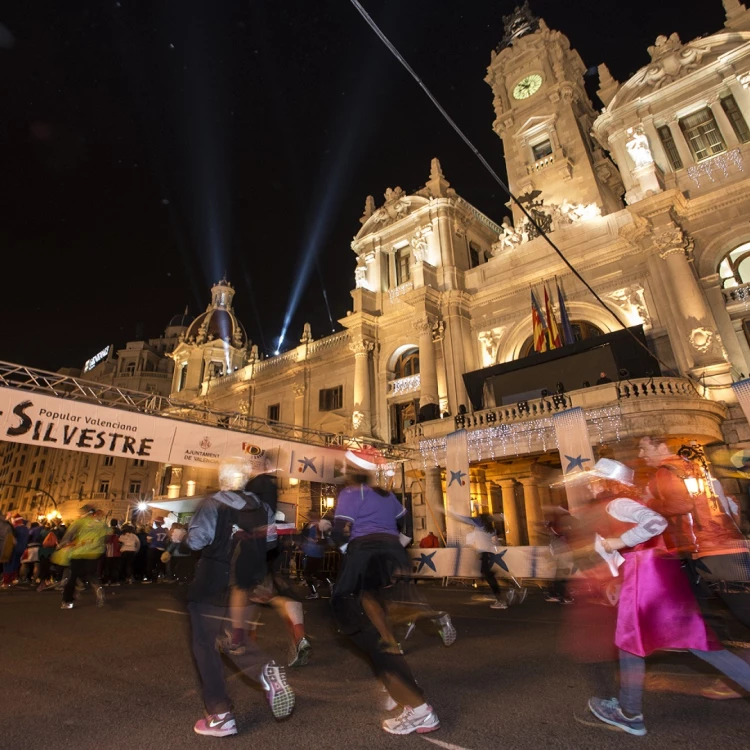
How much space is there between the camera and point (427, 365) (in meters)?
23.7

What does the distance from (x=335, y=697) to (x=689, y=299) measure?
18696 millimetres

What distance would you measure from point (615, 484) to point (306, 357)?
1137 inches

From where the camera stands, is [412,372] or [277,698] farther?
[412,372]

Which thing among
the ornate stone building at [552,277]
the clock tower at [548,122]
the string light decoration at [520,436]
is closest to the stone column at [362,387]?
the ornate stone building at [552,277]

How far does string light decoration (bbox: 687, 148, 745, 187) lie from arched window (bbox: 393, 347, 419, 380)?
50.1 ft

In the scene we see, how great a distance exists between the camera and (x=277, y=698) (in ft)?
10.6

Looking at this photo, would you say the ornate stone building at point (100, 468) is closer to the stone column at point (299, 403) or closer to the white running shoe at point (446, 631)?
the stone column at point (299, 403)

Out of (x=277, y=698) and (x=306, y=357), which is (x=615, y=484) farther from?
(x=306, y=357)

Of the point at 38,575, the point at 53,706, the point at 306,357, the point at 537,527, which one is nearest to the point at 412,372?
the point at 306,357

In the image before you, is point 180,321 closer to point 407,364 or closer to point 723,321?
point 407,364

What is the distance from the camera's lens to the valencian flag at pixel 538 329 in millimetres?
20406

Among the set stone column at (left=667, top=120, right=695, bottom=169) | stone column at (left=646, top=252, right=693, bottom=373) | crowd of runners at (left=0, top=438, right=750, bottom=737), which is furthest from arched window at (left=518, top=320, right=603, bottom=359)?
crowd of runners at (left=0, top=438, right=750, bottom=737)

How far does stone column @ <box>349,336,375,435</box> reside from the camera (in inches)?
986

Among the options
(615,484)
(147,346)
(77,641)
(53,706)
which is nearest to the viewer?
(53,706)
